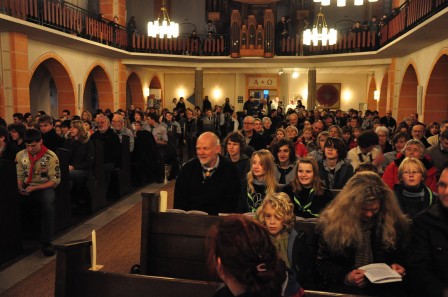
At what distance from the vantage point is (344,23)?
73.4ft

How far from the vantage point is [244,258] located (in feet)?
5.13

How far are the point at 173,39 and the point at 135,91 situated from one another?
4.09 m

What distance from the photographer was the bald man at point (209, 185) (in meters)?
4.36

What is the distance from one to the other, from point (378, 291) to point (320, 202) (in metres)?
1.16

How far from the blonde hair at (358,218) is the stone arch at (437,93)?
9.93 metres

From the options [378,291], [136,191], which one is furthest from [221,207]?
[136,191]

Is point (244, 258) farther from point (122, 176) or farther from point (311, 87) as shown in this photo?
point (311, 87)

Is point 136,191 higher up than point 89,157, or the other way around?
point 89,157

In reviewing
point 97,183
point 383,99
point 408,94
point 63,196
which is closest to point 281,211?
point 63,196

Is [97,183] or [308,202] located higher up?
[308,202]

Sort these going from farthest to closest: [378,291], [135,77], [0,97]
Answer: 1. [135,77]
2. [0,97]
3. [378,291]

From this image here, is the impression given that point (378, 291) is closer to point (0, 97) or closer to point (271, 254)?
point (271, 254)

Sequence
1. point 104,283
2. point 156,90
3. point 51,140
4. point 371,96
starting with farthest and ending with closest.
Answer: point 156,90 < point 371,96 < point 51,140 < point 104,283

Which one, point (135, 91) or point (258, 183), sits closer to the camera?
point (258, 183)
